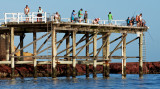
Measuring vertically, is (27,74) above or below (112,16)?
below

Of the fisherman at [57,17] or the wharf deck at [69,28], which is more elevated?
the fisherman at [57,17]

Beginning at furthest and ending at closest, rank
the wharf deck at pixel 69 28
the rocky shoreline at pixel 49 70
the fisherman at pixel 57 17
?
the rocky shoreline at pixel 49 70
the wharf deck at pixel 69 28
the fisherman at pixel 57 17

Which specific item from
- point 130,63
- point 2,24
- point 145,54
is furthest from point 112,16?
point 130,63

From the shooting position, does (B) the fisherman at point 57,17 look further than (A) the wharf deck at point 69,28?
No

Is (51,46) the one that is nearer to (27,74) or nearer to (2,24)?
(2,24)

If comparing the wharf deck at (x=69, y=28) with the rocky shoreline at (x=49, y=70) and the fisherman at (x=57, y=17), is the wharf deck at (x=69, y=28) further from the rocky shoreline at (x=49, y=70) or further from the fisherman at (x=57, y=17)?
the rocky shoreline at (x=49, y=70)

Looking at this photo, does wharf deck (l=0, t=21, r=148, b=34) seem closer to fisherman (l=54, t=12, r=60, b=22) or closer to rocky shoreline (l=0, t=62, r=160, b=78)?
fisherman (l=54, t=12, r=60, b=22)

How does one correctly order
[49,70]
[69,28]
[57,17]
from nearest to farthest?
[57,17] → [69,28] → [49,70]

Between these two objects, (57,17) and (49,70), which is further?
(49,70)

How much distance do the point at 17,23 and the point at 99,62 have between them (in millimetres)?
11907

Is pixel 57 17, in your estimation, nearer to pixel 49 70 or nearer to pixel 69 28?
pixel 69 28

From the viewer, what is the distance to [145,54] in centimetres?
7256

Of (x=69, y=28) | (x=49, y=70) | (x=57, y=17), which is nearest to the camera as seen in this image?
(x=57, y=17)

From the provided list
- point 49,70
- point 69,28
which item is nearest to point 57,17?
point 69,28
